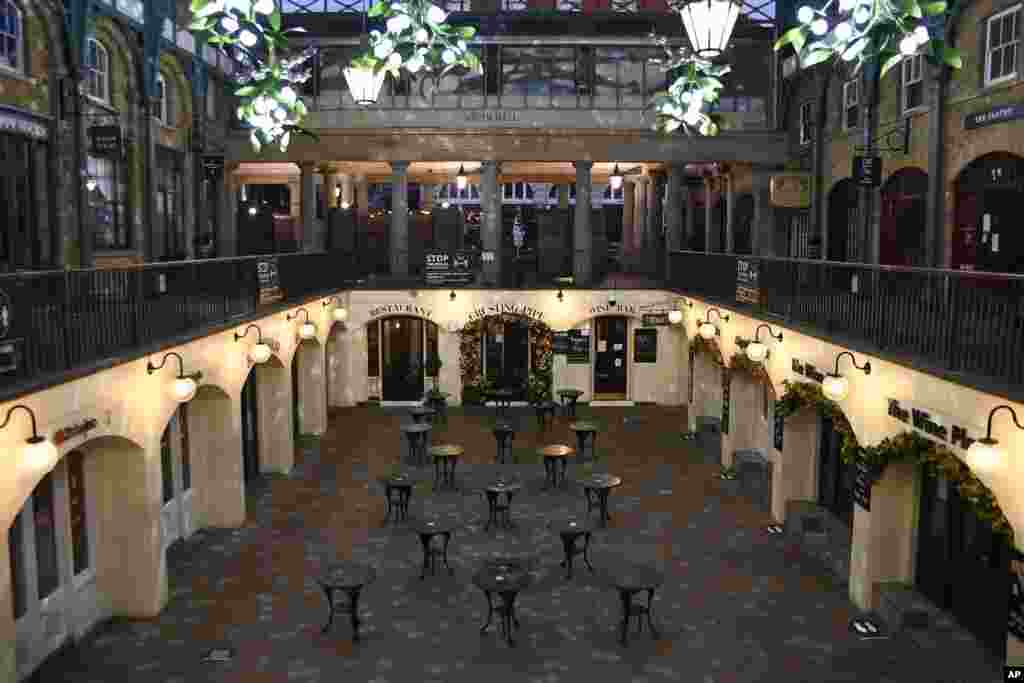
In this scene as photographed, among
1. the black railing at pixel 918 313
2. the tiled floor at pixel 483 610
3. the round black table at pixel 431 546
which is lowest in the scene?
the tiled floor at pixel 483 610

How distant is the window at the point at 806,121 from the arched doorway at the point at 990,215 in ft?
27.5

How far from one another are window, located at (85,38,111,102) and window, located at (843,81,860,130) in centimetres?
1672

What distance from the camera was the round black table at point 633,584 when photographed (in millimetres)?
11648

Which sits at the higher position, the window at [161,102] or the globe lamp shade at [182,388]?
the window at [161,102]

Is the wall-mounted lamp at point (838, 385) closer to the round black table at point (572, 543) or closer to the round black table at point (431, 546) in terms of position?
the round black table at point (572, 543)

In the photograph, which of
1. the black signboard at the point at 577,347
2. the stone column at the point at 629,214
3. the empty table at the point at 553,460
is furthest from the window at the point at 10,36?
the stone column at the point at 629,214

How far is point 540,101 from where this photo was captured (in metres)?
26.8

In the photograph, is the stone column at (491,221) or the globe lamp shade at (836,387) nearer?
the globe lamp shade at (836,387)

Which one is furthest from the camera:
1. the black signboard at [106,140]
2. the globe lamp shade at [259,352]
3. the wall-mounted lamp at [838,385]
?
the black signboard at [106,140]

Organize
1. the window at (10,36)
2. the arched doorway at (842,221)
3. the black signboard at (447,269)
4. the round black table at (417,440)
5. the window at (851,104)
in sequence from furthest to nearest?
1. the black signboard at (447,269)
2. the arched doorway at (842,221)
3. the window at (851,104)
4. the round black table at (417,440)
5. the window at (10,36)

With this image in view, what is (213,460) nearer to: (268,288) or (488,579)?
(268,288)

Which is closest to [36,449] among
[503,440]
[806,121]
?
[503,440]

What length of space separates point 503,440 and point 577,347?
A: 7659mm

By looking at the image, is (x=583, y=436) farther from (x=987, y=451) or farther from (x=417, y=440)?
(x=987, y=451)
